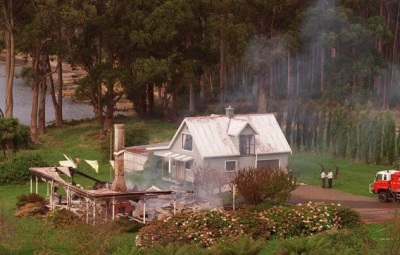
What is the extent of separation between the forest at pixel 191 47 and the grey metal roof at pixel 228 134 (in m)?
10.1

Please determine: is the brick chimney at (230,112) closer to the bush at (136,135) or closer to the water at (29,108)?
the bush at (136,135)

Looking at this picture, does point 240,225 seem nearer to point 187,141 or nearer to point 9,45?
point 187,141

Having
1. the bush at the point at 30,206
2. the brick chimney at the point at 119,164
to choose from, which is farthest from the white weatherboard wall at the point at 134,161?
the brick chimney at the point at 119,164

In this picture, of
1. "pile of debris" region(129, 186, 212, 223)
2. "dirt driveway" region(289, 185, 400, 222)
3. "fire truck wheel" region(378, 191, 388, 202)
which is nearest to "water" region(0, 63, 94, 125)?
"dirt driveway" region(289, 185, 400, 222)

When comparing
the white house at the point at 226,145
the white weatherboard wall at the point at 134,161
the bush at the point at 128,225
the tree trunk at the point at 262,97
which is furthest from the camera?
the tree trunk at the point at 262,97

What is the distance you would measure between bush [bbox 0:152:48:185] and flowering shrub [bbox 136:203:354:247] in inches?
709

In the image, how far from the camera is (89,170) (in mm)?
56219

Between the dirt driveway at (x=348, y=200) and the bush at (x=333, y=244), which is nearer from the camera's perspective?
the bush at (x=333, y=244)

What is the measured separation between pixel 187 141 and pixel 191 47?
82.7 ft

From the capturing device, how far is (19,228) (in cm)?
3647

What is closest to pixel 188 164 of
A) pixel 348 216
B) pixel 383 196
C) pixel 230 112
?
pixel 230 112

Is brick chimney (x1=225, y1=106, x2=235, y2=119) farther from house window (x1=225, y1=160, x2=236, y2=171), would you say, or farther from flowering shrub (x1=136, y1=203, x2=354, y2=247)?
flowering shrub (x1=136, y1=203, x2=354, y2=247)

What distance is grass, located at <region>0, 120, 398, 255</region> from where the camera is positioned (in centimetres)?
3566

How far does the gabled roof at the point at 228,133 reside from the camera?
48.6 metres
